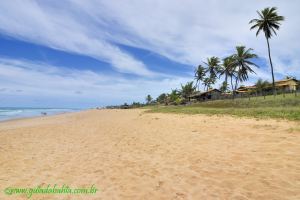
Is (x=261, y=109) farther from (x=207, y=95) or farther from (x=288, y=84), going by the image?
(x=207, y=95)

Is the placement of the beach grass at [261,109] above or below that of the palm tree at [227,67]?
below

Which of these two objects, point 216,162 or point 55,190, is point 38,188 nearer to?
point 55,190

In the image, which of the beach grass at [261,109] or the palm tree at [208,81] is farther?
the palm tree at [208,81]

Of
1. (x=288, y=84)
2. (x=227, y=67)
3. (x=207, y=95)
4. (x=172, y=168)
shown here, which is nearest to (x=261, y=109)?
(x=172, y=168)

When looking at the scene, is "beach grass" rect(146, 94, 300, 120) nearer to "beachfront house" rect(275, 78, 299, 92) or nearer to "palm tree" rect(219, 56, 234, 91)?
"palm tree" rect(219, 56, 234, 91)

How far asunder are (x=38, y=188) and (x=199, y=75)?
62.6 meters

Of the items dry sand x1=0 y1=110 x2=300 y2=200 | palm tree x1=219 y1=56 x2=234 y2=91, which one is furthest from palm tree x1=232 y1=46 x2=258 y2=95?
dry sand x1=0 y1=110 x2=300 y2=200

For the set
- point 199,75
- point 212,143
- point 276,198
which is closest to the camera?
point 276,198

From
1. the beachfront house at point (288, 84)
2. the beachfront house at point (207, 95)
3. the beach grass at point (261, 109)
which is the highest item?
the beachfront house at point (288, 84)

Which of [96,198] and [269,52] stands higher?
[269,52]

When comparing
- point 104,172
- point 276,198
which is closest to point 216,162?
point 276,198

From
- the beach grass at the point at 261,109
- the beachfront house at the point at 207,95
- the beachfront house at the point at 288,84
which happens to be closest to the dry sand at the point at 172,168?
the beach grass at the point at 261,109

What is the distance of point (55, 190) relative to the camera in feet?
15.8

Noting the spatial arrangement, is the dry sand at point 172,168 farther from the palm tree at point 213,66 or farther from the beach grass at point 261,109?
the palm tree at point 213,66
